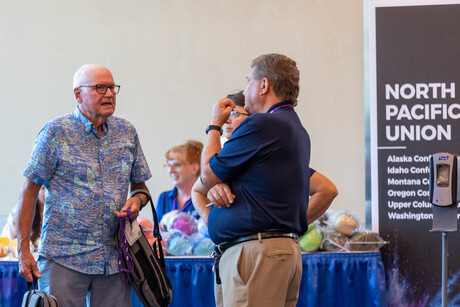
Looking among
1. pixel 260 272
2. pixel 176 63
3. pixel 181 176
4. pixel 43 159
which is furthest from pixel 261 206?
pixel 176 63

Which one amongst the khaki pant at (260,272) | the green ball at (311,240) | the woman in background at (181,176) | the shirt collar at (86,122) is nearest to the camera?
the khaki pant at (260,272)

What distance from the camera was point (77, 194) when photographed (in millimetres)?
2244

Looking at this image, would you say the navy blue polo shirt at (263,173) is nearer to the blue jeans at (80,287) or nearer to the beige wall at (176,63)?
the blue jeans at (80,287)

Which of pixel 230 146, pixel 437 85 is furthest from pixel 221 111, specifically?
pixel 437 85

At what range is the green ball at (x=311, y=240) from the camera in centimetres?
342

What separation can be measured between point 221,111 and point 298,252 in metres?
0.56

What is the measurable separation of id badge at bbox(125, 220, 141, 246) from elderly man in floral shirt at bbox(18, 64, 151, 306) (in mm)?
45

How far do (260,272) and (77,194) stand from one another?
2.53 feet

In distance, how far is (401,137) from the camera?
3674 mm

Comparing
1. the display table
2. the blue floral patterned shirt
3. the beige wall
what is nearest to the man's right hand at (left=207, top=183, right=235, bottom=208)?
the blue floral patterned shirt

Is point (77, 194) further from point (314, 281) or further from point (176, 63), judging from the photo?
point (176, 63)

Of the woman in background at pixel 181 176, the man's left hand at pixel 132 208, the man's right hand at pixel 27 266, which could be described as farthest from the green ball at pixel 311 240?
the man's right hand at pixel 27 266

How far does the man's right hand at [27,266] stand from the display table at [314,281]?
1160 mm

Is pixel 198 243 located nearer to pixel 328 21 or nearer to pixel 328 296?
pixel 328 296
